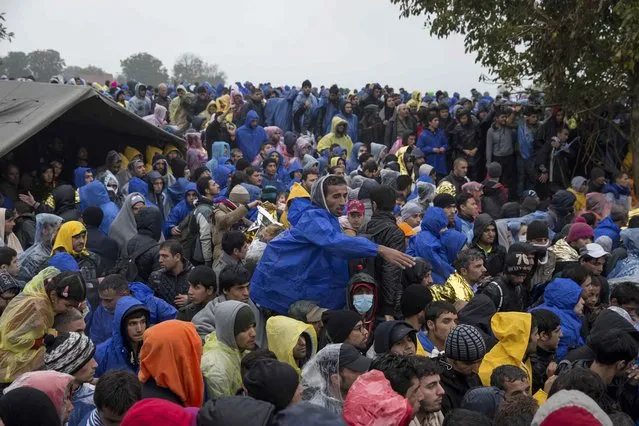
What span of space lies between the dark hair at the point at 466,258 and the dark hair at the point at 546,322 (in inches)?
54.2

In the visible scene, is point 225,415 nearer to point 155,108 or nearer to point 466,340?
point 466,340

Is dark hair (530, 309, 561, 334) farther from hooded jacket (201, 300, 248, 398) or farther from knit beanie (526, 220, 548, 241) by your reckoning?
knit beanie (526, 220, 548, 241)

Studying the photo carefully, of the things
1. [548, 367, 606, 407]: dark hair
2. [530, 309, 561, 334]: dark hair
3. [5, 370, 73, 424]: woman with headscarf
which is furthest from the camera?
[530, 309, 561, 334]: dark hair

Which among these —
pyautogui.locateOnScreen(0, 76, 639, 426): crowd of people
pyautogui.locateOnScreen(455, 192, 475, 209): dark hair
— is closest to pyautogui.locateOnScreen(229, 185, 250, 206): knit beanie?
pyautogui.locateOnScreen(0, 76, 639, 426): crowd of people

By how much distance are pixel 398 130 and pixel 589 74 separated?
5687mm

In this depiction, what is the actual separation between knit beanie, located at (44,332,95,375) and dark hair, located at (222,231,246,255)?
2655 mm

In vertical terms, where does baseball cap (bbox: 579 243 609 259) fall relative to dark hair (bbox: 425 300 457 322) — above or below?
above

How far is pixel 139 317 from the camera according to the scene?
6305 mm

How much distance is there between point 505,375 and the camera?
217 inches

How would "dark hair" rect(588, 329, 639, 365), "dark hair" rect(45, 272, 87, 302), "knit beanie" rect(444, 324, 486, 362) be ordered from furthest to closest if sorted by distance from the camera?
"dark hair" rect(45, 272, 87, 302)
"knit beanie" rect(444, 324, 486, 362)
"dark hair" rect(588, 329, 639, 365)

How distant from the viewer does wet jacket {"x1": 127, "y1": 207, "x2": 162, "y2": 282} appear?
868 centimetres

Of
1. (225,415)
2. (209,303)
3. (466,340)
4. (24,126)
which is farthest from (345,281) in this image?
(24,126)

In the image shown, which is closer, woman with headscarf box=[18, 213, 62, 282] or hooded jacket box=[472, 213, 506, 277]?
woman with headscarf box=[18, 213, 62, 282]

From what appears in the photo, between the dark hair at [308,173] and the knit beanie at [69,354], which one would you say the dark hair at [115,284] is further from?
the dark hair at [308,173]
